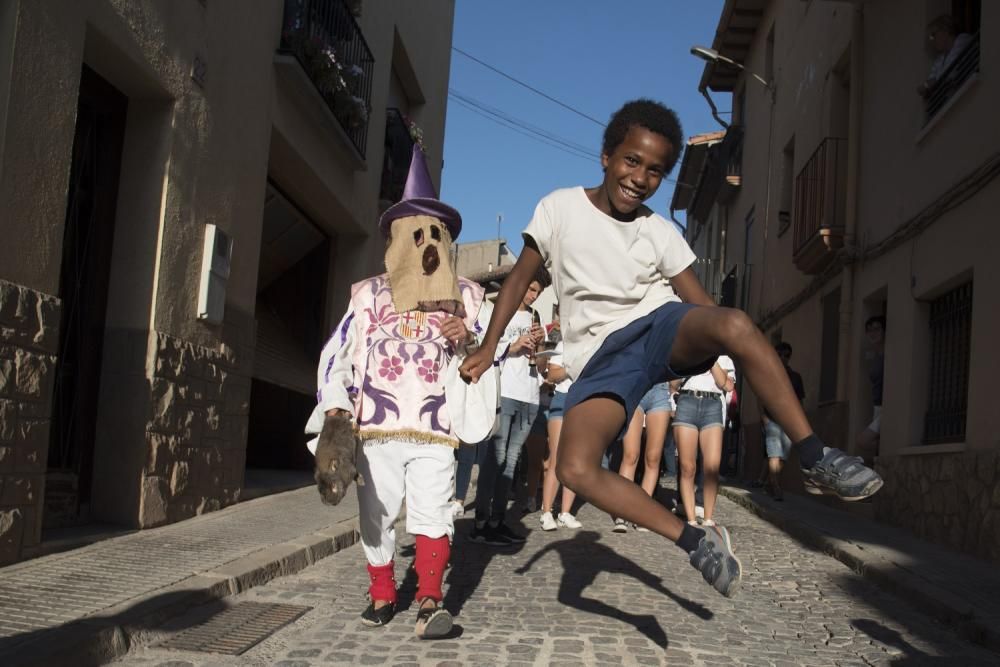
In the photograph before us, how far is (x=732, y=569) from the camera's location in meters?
3.43

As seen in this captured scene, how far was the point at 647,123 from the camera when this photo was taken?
156 inches

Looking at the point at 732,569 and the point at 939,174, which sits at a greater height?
the point at 939,174

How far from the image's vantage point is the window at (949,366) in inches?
345

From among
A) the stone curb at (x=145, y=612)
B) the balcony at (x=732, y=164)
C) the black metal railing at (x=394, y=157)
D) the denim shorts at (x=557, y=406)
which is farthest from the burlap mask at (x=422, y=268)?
the balcony at (x=732, y=164)

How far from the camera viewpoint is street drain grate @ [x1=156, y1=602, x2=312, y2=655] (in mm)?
4039

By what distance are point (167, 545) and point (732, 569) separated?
12.0 feet

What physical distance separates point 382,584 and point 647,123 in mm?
2219

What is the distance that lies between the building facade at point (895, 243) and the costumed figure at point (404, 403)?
443 cm

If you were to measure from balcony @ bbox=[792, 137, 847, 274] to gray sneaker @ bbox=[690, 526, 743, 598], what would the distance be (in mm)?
9612

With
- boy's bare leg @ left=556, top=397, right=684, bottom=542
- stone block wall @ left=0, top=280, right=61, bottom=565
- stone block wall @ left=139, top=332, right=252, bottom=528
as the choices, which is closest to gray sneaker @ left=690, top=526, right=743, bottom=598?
boy's bare leg @ left=556, top=397, right=684, bottom=542

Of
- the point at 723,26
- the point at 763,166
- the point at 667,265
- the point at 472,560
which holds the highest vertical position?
the point at 723,26

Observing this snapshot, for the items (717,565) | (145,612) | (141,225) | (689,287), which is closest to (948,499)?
(689,287)

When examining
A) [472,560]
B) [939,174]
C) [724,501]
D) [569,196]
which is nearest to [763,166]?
[724,501]

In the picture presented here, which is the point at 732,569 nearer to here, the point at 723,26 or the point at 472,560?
the point at 472,560
